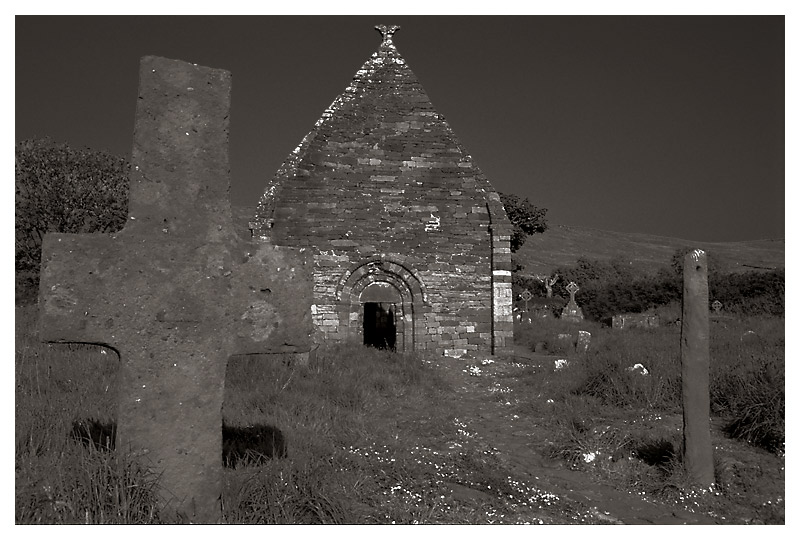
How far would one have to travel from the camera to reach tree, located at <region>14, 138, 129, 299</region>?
2380 centimetres

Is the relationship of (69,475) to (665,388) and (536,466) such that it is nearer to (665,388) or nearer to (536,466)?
(536,466)

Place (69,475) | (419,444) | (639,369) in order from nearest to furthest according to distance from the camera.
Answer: (69,475)
(419,444)
(639,369)

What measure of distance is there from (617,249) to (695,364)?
88.1 m

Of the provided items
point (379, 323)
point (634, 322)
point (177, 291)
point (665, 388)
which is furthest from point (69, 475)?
point (634, 322)

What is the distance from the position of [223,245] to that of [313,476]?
6.32ft

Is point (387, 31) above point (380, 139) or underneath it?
above

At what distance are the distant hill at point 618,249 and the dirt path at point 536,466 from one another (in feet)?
198

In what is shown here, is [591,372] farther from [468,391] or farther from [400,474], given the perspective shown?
[400,474]

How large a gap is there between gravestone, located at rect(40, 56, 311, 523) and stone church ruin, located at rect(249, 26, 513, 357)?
1119cm

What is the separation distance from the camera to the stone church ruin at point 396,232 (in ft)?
49.8

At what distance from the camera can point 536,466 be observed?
253 inches

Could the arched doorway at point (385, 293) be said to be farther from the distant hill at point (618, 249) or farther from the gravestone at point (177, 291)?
the distant hill at point (618, 249)

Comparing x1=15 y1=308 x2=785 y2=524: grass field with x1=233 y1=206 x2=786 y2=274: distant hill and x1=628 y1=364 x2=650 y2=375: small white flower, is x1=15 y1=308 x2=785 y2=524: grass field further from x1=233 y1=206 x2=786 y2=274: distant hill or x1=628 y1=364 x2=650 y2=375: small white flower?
x1=233 y1=206 x2=786 y2=274: distant hill

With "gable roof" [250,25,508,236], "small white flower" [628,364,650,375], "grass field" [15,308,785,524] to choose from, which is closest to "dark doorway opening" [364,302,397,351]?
"gable roof" [250,25,508,236]
